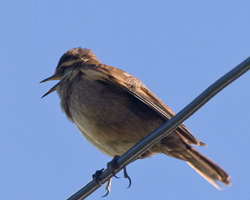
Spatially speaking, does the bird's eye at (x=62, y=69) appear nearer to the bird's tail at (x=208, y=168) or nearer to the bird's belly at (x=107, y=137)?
the bird's belly at (x=107, y=137)

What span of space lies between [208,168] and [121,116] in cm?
142

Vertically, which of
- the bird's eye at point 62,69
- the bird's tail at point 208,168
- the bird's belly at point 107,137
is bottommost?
the bird's tail at point 208,168

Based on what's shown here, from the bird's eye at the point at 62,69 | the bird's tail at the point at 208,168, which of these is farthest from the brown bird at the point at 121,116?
the bird's eye at the point at 62,69

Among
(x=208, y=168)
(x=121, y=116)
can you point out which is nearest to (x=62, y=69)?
(x=121, y=116)

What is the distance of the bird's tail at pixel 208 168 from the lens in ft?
22.1

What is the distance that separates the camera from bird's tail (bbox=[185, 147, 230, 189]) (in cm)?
673

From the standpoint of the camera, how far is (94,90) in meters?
6.80

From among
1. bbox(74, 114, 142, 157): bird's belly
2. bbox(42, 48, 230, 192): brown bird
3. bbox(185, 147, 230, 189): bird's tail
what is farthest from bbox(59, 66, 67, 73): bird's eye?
bbox(185, 147, 230, 189): bird's tail

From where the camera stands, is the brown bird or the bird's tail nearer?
the brown bird

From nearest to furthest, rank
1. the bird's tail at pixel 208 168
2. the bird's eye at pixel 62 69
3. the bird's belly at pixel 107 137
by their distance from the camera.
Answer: the bird's belly at pixel 107 137
the bird's tail at pixel 208 168
the bird's eye at pixel 62 69

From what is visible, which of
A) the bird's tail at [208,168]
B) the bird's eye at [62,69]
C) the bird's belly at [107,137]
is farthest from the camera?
the bird's eye at [62,69]

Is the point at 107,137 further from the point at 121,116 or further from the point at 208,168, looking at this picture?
the point at 208,168

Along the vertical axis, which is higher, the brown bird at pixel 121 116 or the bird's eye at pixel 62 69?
the bird's eye at pixel 62 69

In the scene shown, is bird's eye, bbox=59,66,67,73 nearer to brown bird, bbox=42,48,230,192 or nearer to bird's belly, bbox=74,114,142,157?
brown bird, bbox=42,48,230,192
